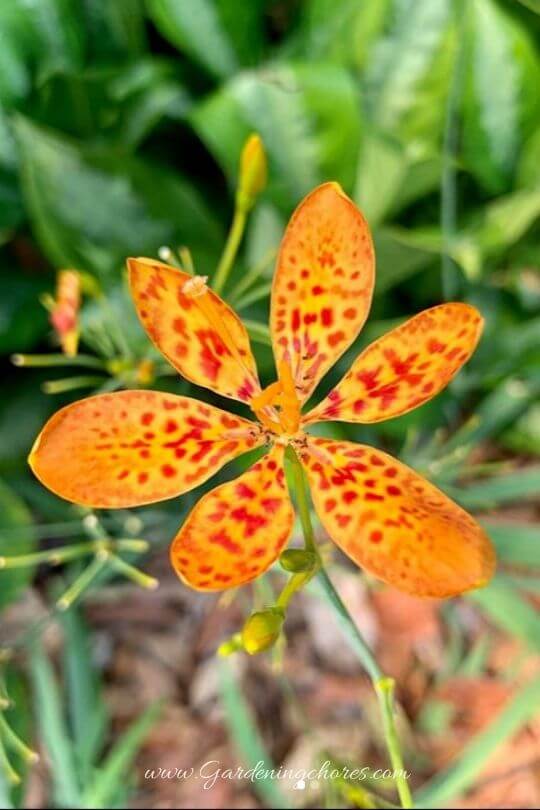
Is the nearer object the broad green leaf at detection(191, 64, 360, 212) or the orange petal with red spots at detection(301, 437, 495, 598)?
the orange petal with red spots at detection(301, 437, 495, 598)

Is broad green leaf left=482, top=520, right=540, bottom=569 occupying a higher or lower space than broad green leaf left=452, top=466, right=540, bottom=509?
lower

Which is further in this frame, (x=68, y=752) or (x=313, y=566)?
(x=68, y=752)

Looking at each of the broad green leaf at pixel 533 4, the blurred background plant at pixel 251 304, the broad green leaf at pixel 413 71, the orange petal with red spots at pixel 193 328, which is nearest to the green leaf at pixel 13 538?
the blurred background plant at pixel 251 304

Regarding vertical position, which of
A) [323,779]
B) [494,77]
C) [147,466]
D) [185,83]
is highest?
[494,77]

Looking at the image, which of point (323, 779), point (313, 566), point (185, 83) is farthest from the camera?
point (185, 83)

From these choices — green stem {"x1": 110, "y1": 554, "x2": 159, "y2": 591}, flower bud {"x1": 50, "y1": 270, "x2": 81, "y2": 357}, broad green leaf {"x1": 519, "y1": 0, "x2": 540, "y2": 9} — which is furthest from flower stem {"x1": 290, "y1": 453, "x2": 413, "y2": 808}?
broad green leaf {"x1": 519, "y1": 0, "x2": 540, "y2": 9}

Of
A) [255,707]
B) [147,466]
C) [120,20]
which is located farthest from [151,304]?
[255,707]

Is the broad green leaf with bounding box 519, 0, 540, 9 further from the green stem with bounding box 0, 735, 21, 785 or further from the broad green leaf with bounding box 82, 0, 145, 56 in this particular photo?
the green stem with bounding box 0, 735, 21, 785

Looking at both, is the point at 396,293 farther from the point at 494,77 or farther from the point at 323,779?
the point at 323,779
